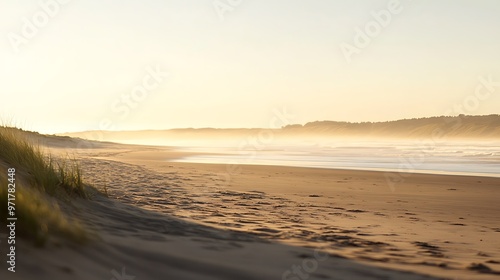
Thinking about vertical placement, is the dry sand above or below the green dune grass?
below

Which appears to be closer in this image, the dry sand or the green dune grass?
the green dune grass

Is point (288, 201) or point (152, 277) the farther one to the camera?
point (288, 201)

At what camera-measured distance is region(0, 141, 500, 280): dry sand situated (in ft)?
13.0

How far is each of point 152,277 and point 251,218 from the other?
3480 mm

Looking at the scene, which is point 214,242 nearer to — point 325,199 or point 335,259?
point 335,259

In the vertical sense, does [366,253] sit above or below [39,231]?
below

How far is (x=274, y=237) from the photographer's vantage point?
571 centimetres

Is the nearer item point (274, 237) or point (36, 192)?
point (36, 192)

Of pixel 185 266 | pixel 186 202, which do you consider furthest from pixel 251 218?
pixel 185 266

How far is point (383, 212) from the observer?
334 inches

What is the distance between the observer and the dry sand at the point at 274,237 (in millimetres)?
3947

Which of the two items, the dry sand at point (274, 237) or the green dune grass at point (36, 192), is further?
the dry sand at point (274, 237)

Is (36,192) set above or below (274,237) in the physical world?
above

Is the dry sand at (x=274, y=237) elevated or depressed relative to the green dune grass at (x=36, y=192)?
depressed
